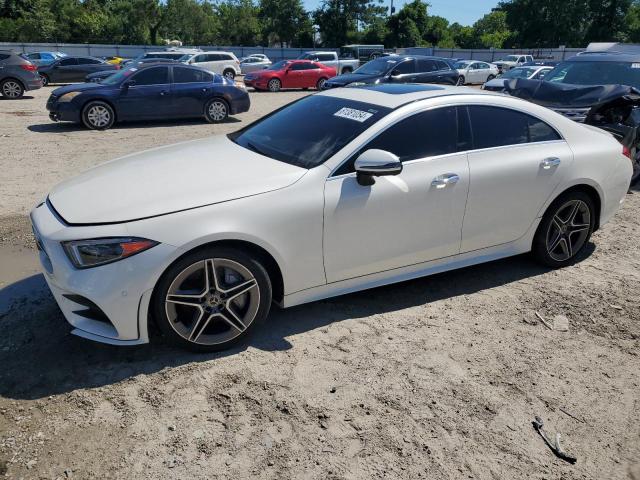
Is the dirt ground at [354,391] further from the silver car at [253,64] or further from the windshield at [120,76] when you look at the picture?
the silver car at [253,64]

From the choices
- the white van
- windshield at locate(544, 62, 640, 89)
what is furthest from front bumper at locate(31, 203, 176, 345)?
the white van

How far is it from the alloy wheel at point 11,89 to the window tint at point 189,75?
7621mm

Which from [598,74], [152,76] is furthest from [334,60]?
[598,74]

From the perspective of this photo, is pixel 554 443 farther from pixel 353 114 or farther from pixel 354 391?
pixel 353 114

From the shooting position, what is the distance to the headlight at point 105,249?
2939 mm

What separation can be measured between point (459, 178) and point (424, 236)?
506 millimetres

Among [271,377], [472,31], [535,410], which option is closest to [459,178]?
[535,410]

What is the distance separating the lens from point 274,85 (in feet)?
76.4

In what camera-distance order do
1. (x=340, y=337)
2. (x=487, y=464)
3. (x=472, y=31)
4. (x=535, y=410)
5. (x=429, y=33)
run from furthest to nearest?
(x=472, y=31), (x=429, y=33), (x=340, y=337), (x=535, y=410), (x=487, y=464)

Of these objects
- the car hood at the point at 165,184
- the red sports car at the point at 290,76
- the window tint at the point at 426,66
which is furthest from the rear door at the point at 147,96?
the red sports car at the point at 290,76

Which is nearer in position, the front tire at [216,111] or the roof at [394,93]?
the roof at [394,93]

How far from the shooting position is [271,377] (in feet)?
10.4

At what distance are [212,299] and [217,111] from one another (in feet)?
34.1

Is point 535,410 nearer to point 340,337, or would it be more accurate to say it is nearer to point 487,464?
point 487,464
